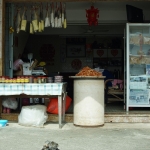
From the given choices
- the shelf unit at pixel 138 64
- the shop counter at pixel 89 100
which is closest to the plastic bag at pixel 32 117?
the shop counter at pixel 89 100

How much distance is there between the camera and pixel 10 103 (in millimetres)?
7535

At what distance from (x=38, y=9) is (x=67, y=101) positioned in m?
2.55

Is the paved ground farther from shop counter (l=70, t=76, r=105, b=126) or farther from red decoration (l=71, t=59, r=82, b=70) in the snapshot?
red decoration (l=71, t=59, r=82, b=70)

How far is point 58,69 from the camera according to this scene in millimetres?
13562

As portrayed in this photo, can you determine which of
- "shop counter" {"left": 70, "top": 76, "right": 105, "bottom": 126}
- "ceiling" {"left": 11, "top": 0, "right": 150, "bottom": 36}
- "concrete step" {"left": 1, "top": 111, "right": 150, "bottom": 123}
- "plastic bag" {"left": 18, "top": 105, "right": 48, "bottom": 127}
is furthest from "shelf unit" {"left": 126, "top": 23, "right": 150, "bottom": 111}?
"plastic bag" {"left": 18, "top": 105, "right": 48, "bottom": 127}

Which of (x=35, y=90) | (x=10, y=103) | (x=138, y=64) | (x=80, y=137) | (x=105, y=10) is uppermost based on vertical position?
(x=105, y=10)

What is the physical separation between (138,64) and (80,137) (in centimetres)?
312

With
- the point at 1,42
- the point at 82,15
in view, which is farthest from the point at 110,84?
the point at 1,42

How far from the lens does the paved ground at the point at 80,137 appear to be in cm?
529

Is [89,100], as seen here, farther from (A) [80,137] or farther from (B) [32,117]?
(B) [32,117]

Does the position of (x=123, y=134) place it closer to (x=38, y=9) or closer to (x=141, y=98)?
(x=141, y=98)

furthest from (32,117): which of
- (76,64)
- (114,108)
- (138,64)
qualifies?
(76,64)

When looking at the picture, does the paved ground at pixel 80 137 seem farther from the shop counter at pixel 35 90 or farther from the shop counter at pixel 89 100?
the shop counter at pixel 35 90

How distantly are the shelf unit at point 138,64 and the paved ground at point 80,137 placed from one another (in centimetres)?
112
